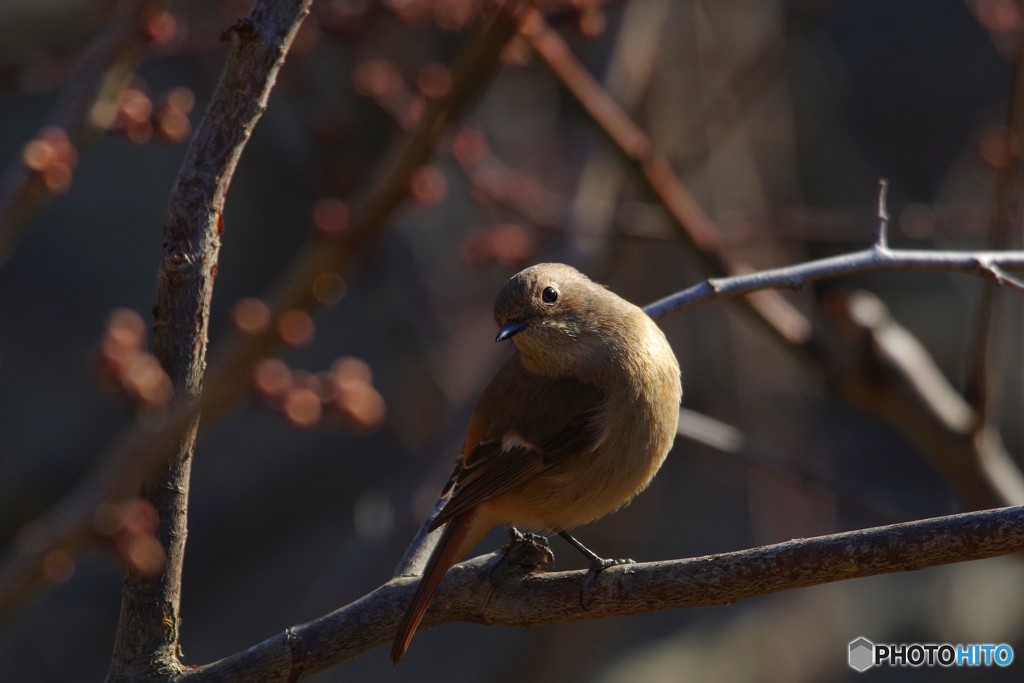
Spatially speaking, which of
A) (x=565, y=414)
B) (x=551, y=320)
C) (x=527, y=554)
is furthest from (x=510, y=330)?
(x=527, y=554)

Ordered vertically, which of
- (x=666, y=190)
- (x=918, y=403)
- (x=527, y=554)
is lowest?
(x=527, y=554)

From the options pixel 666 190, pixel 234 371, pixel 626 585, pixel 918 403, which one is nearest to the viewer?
pixel 234 371

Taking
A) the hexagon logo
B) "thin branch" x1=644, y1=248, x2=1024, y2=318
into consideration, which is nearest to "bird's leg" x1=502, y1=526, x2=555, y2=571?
"thin branch" x1=644, y1=248, x2=1024, y2=318

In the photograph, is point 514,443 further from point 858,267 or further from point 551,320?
point 858,267

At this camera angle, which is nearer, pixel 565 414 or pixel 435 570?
pixel 435 570

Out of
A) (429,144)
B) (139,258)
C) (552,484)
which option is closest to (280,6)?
(429,144)

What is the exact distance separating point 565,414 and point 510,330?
0.29m

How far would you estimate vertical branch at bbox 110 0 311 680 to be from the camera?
214 cm

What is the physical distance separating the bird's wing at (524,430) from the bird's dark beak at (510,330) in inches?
7.0

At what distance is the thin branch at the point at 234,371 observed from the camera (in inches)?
62.9

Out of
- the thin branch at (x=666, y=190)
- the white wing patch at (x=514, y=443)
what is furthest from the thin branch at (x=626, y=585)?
the thin branch at (x=666, y=190)

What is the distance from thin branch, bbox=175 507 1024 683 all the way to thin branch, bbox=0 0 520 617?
1.75 ft

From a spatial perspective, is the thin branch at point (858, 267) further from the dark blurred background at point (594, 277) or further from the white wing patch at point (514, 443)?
the dark blurred background at point (594, 277)

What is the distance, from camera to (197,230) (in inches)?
85.0
